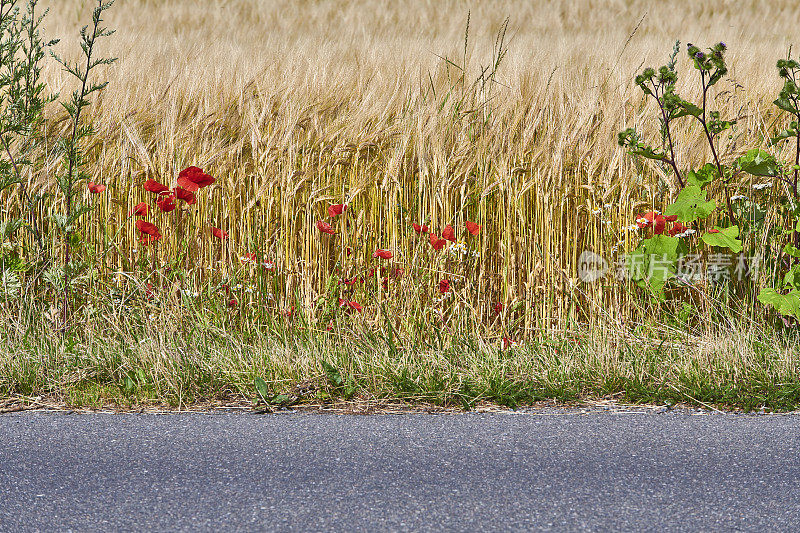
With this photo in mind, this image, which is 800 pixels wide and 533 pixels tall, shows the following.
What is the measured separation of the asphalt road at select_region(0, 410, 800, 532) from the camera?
2369 millimetres

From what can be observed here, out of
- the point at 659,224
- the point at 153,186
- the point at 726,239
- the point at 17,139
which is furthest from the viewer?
the point at 17,139

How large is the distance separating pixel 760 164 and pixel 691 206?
377 mm

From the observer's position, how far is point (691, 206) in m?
4.12

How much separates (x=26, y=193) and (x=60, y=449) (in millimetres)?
2148

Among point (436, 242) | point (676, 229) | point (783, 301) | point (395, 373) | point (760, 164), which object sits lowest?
point (395, 373)

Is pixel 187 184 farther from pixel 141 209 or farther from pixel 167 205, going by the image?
pixel 141 209

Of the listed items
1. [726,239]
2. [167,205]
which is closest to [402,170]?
[167,205]

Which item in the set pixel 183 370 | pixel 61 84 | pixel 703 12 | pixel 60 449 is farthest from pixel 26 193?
pixel 703 12

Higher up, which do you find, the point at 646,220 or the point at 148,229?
the point at 646,220

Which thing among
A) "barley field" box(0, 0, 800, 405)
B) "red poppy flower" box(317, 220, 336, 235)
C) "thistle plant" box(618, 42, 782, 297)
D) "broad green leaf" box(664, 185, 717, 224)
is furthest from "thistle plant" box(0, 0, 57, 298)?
"broad green leaf" box(664, 185, 717, 224)

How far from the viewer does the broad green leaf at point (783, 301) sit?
3.99 m

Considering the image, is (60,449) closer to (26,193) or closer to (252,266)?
(252,266)

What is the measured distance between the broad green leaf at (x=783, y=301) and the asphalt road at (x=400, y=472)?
84cm

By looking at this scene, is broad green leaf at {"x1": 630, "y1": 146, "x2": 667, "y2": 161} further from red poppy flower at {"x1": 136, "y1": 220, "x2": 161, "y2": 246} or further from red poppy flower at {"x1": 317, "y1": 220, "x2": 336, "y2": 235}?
red poppy flower at {"x1": 136, "y1": 220, "x2": 161, "y2": 246}
